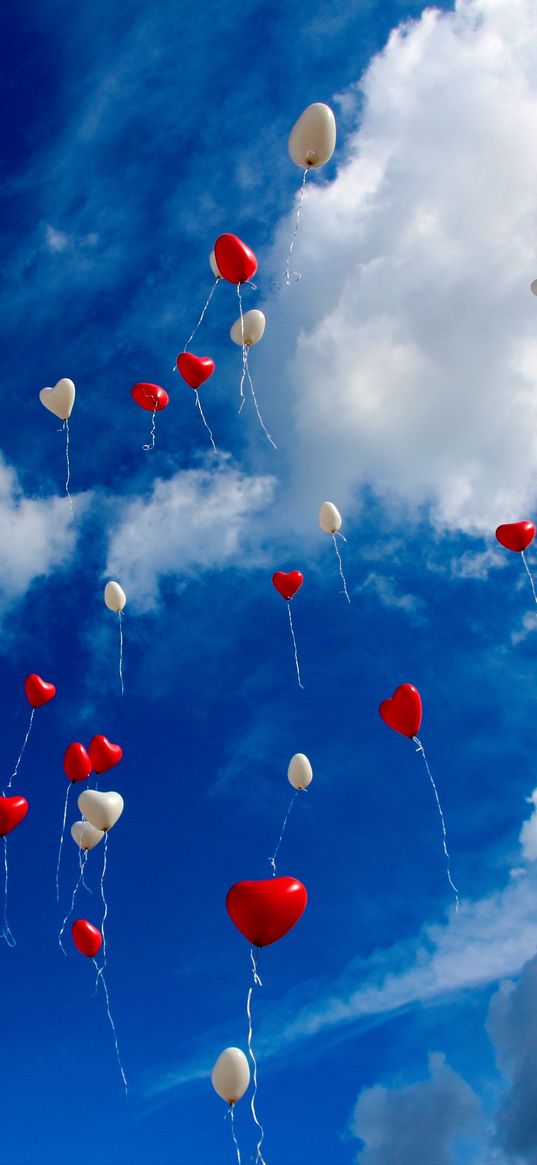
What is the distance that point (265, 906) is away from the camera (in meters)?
7.61

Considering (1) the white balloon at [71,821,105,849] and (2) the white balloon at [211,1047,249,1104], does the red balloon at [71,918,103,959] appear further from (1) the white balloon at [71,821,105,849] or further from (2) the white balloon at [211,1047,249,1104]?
(2) the white balloon at [211,1047,249,1104]

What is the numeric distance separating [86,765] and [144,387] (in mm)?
5410

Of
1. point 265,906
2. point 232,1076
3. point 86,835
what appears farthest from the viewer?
point 86,835

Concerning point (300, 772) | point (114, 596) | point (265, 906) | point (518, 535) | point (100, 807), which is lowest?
point (265, 906)

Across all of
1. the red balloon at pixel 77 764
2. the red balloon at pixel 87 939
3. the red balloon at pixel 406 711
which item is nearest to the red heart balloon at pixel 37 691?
the red balloon at pixel 77 764

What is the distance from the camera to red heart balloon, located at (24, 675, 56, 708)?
1239 centimetres

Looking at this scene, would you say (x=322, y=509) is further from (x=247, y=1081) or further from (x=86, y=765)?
(x=247, y=1081)

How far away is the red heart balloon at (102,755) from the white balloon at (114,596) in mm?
2090

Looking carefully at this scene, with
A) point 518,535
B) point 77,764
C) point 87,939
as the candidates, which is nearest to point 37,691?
point 77,764

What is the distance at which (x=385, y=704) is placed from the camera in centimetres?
1088

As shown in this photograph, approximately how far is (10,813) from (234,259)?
7.42 m

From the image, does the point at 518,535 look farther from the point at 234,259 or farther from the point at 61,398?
the point at 61,398

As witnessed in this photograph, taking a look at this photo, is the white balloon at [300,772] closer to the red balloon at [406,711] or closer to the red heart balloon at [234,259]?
the red balloon at [406,711]

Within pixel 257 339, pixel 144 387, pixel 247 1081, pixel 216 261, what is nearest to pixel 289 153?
pixel 216 261
